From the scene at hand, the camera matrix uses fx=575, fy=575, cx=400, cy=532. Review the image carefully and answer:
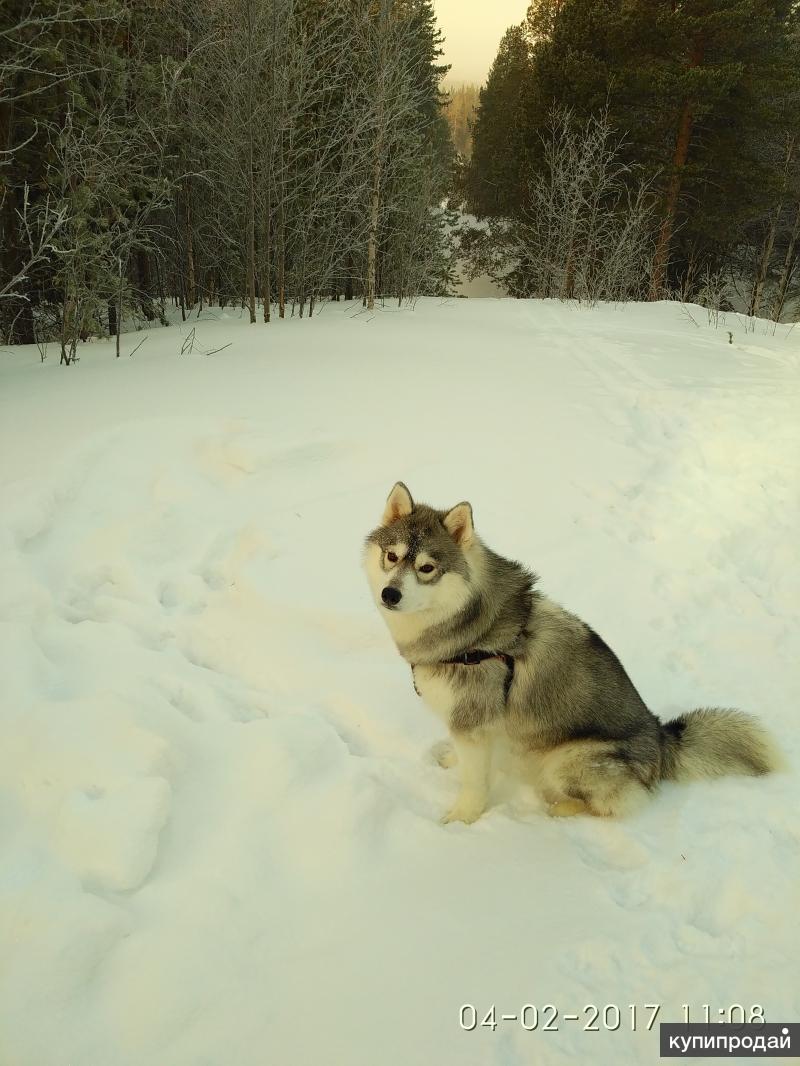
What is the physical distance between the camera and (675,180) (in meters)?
18.1

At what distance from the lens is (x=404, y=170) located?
53.2 feet

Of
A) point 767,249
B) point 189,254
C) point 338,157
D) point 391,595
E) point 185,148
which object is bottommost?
point 391,595

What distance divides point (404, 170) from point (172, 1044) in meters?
18.7

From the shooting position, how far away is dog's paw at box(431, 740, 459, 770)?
312 centimetres

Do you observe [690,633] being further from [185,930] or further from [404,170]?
[404,170]

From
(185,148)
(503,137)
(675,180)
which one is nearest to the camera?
(185,148)

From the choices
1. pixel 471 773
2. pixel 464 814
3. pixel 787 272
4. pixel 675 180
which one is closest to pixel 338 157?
pixel 675 180

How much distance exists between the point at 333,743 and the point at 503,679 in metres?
0.95

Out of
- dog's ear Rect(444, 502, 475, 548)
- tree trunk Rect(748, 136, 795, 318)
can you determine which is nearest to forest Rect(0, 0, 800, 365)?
tree trunk Rect(748, 136, 795, 318)

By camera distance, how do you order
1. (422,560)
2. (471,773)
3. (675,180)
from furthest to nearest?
(675,180) → (471,773) → (422,560)

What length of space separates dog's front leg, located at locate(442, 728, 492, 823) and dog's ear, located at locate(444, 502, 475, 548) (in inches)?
35.7

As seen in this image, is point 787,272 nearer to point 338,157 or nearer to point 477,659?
point 338,157

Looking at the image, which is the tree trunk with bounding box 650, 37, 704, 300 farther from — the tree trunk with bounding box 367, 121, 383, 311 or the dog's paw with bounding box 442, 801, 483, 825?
the dog's paw with bounding box 442, 801, 483, 825

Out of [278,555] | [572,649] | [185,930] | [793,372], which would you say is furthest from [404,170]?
[185,930]
